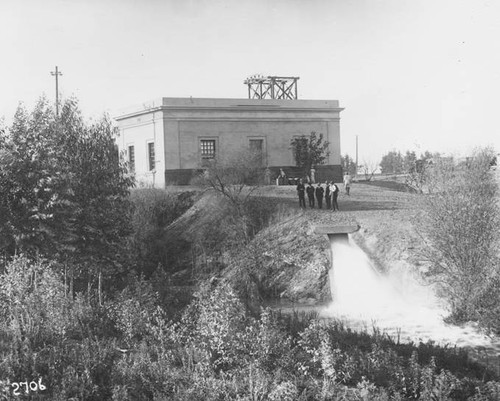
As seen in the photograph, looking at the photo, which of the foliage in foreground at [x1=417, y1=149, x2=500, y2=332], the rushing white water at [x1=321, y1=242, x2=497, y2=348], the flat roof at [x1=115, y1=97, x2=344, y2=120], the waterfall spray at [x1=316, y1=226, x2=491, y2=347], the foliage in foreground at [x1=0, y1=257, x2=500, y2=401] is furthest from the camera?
the flat roof at [x1=115, y1=97, x2=344, y2=120]

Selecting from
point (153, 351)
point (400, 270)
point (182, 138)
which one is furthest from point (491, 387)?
point (182, 138)

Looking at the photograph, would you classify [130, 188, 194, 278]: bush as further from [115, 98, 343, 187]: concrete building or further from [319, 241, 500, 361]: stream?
[319, 241, 500, 361]: stream

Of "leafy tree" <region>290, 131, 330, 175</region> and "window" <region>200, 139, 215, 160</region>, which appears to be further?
"leafy tree" <region>290, 131, 330, 175</region>

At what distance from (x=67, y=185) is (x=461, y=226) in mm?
11923

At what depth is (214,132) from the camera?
44.1 meters

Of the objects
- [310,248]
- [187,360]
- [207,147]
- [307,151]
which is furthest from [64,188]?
[307,151]

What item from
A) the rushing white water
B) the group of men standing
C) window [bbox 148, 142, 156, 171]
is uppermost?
window [bbox 148, 142, 156, 171]

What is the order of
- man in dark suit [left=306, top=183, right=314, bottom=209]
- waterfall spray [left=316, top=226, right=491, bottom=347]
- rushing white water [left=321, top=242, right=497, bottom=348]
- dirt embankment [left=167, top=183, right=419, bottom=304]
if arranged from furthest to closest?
1. man in dark suit [left=306, top=183, right=314, bottom=209]
2. dirt embankment [left=167, top=183, right=419, bottom=304]
3. waterfall spray [left=316, top=226, right=491, bottom=347]
4. rushing white water [left=321, top=242, right=497, bottom=348]

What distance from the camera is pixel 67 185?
17.5 m

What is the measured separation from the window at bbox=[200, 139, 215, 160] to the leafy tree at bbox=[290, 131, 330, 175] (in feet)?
20.8

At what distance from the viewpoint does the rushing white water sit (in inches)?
649

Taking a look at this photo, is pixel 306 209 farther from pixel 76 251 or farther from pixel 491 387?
pixel 491 387

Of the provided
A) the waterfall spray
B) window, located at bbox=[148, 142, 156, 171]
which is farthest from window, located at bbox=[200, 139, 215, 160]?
the waterfall spray

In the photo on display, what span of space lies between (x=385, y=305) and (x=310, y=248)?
5.00 metres
